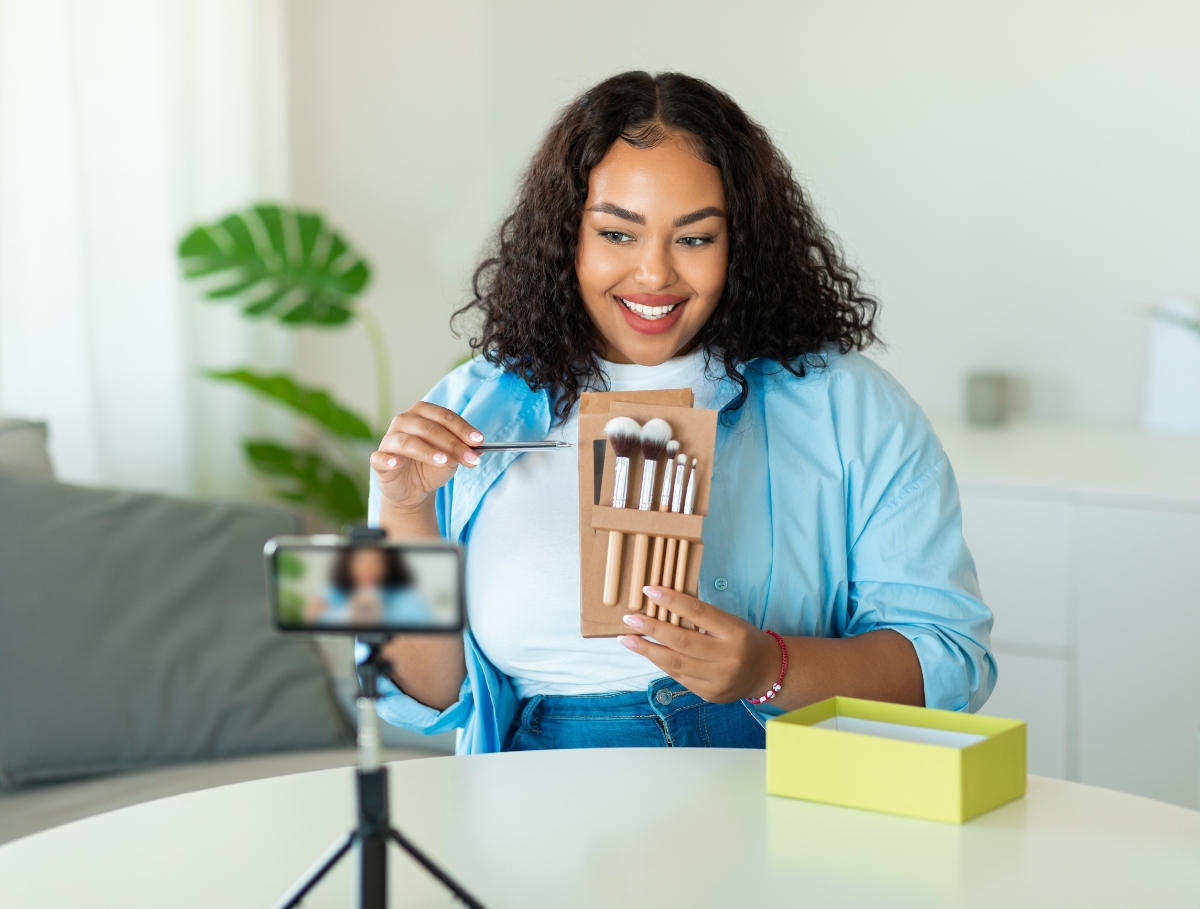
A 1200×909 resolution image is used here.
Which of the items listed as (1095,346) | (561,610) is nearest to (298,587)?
(561,610)

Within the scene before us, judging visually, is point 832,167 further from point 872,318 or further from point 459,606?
point 459,606

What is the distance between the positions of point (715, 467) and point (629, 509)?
0.26 m

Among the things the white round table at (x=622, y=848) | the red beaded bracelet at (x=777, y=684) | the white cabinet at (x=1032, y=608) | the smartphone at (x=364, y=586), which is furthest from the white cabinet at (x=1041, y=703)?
the smartphone at (x=364, y=586)

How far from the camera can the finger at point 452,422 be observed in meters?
1.17

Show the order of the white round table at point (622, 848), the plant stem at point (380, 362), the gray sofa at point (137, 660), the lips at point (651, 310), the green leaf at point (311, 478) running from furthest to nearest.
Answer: the plant stem at point (380, 362), the green leaf at point (311, 478), the gray sofa at point (137, 660), the lips at point (651, 310), the white round table at point (622, 848)

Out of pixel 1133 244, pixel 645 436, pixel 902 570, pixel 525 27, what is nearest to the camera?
pixel 645 436

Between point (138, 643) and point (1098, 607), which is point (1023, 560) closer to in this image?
point (1098, 607)

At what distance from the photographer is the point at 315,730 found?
1877 mm

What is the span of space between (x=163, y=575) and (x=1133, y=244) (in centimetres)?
189

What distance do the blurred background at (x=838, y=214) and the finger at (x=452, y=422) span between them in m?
1.27

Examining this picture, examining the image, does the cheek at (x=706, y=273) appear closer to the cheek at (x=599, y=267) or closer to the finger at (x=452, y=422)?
the cheek at (x=599, y=267)

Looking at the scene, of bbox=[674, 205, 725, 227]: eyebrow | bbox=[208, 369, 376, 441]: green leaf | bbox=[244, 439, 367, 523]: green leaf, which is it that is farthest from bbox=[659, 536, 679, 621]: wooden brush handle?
bbox=[244, 439, 367, 523]: green leaf

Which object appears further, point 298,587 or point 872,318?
point 872,318

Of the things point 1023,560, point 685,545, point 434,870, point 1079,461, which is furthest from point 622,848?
point 1079,461
